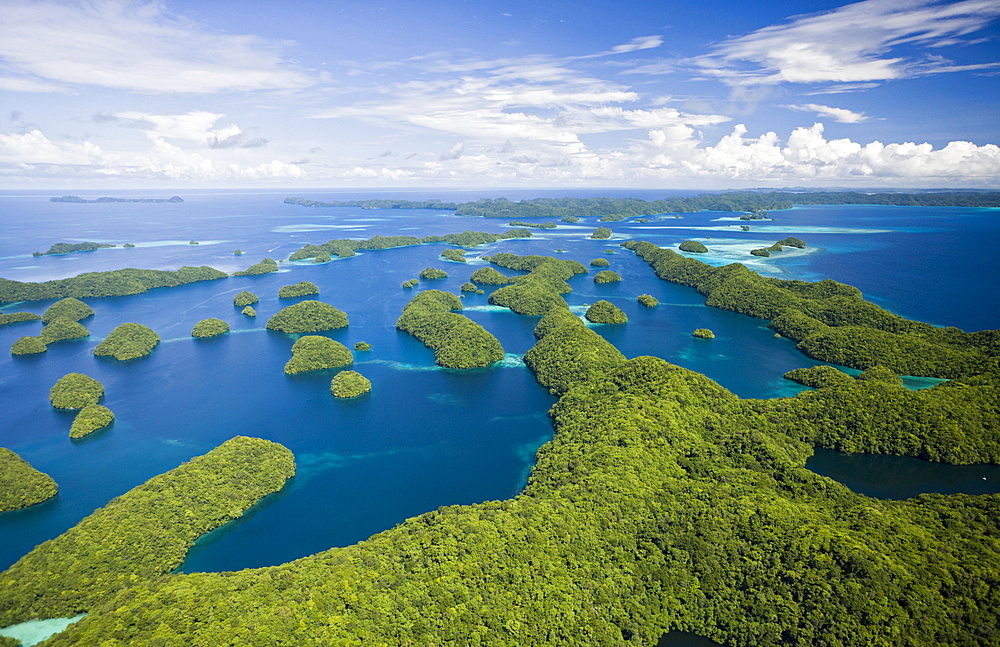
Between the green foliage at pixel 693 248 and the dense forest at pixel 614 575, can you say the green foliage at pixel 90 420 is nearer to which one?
the dense forest at pixel 614 575

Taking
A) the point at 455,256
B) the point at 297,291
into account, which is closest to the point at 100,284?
the point at 297,291

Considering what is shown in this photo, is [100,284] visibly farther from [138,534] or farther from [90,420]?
[138,534]

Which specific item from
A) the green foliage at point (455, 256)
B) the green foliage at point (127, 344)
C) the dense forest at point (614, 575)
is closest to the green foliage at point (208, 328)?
the green foliage at point (127, 344)

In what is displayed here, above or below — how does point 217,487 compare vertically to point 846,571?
below

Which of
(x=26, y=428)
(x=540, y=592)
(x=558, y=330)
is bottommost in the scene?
(x=26, y=428)

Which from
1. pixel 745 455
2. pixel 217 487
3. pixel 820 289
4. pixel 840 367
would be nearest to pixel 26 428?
pixel 217 487

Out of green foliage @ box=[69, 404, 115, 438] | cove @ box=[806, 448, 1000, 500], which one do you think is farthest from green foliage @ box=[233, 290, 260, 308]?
cove @ box=[806, 448, 1000, 500]

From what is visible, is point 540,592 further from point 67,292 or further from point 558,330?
point 67,292
